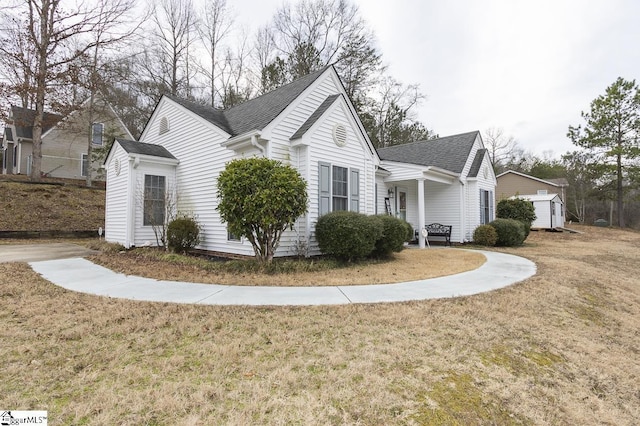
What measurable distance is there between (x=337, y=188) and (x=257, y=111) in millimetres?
3828

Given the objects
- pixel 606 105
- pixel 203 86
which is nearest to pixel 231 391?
pixel 203 86

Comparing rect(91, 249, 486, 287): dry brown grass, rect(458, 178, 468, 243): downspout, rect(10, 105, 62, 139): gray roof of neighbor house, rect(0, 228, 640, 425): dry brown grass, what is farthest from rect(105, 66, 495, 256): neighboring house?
rect(10, 105, 62, 139): gray roof of neighbor house

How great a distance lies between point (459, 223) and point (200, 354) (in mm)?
14222

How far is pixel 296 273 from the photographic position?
7.46 m

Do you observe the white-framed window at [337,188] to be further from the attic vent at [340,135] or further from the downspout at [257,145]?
the downspout at [257,145]

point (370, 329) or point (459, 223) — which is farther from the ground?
point (459, 223)

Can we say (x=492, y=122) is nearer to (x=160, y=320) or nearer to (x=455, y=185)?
(x=455, y=185)

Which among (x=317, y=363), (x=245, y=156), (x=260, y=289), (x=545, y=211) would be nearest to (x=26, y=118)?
(x=245, y=156)

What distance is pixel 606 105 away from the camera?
88.6 ft

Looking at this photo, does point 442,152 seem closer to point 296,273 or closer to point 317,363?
point 296,273

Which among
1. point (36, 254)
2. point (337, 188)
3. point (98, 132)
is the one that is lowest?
point (36, 254)

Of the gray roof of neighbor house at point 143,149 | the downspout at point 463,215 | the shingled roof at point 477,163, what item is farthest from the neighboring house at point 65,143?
the shingled roof at point 477,163

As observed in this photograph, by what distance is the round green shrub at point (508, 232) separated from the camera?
14250 mm

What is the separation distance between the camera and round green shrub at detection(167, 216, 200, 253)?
9.73m
